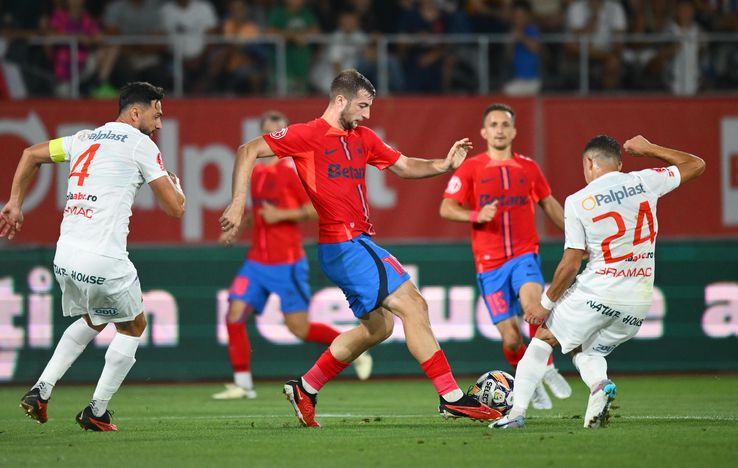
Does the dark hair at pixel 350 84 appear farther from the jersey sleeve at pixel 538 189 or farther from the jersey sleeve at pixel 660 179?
the jersey sleeve at pixel 538 189

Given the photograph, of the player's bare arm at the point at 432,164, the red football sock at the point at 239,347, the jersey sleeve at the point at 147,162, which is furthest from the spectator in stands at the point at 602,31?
the jersey sleeve at the point at 147,162

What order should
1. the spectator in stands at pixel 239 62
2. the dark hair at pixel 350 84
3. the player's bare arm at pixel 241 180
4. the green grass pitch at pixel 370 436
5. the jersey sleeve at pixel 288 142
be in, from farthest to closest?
the spectator in stands at pixel 239 62 < the dark hair at pixel 350 84 < the jersey sleeve at pixel 288 142 < the player's bare arm at pixel 241 180 < the green grass pitch at pixel 370 436

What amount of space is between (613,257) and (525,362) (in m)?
0.92

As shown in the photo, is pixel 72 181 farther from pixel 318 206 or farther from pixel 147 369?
pixel 147 369

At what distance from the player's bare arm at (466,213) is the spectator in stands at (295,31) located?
662 centimetres

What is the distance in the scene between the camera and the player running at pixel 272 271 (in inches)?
489

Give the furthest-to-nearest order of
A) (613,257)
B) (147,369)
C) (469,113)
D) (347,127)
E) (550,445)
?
(469,113) < (147,369) < (347,127) < (613,257) < (550,445)

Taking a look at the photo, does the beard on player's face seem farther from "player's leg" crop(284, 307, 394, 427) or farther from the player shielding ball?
the player shielding ball

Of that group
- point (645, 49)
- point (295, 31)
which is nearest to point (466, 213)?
point (295, 31)

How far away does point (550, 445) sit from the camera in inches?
292

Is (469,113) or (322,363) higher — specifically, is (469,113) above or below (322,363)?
above

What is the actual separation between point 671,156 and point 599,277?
1.03 meters

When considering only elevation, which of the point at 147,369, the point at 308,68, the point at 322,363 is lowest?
the point at 147,369

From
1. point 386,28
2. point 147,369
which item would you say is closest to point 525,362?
point 147,369
